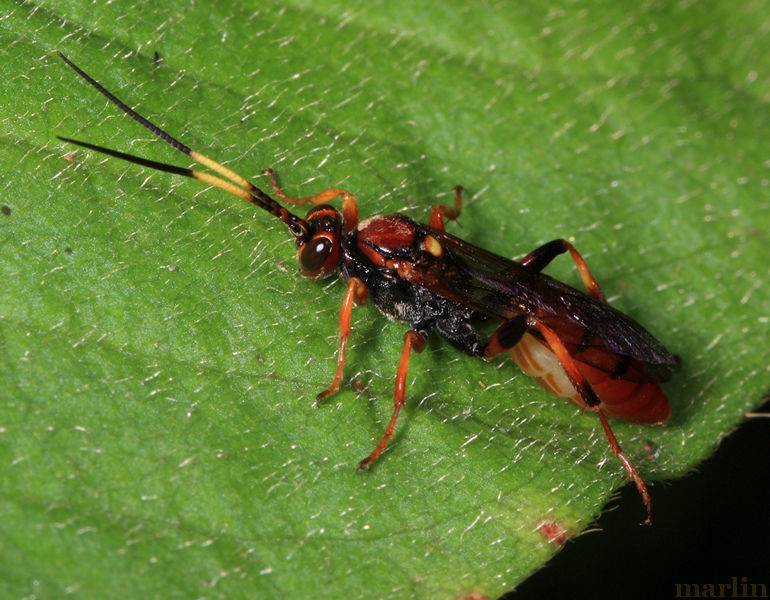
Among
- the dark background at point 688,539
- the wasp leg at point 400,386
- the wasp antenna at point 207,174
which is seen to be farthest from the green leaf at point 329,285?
the dark background at point 688,539

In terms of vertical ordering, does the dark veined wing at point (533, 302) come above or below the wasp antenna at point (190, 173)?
below

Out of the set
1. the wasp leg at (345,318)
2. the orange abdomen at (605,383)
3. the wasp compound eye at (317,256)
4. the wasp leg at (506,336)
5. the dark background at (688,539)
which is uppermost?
the wasp compound eye at (317,256)

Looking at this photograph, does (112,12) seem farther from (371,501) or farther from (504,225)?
(371,501)

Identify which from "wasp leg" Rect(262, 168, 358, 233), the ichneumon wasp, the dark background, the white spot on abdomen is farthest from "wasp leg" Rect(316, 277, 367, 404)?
the dark background

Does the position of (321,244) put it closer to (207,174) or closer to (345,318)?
(345,318)

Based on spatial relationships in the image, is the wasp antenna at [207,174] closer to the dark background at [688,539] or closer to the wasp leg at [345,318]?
the wasp leg at [345,318]

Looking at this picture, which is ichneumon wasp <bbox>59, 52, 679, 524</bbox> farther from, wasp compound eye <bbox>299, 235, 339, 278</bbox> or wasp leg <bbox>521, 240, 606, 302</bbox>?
wasp leg <bbox>521, 240, 606, 302</bbox>

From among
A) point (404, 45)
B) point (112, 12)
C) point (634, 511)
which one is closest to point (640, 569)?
point (634, 511)
